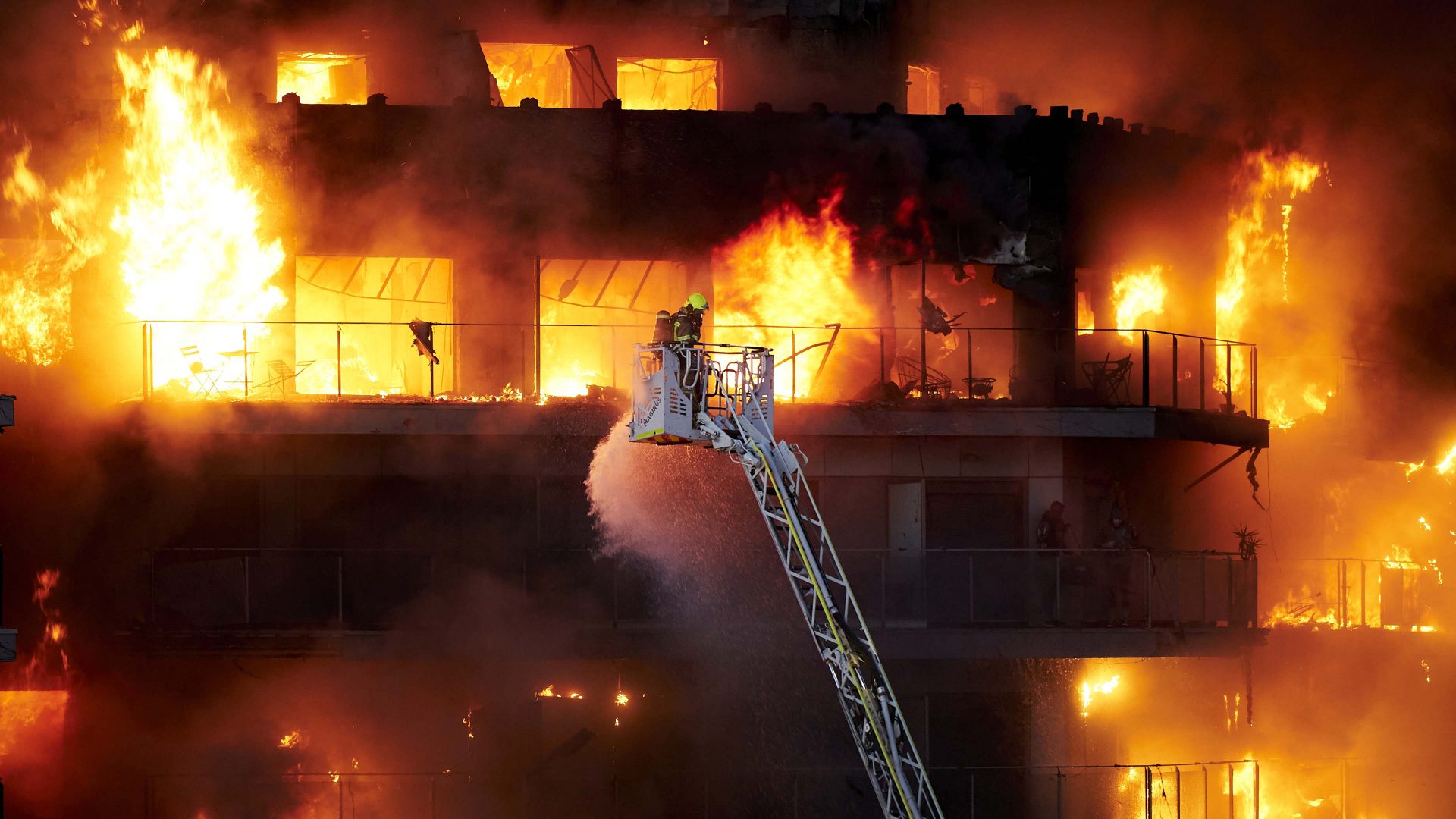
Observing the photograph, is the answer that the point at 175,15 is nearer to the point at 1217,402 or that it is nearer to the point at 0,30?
the point at 0,30

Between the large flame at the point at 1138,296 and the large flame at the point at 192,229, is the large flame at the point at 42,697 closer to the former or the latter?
the large flame at the point at 192,229

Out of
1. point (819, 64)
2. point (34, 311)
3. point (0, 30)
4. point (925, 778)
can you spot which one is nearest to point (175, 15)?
point (0, 30)

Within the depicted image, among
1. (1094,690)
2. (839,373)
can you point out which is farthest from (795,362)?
(1094,690)

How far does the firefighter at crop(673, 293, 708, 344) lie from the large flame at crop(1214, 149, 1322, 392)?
12.4 meters

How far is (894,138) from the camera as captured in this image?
81.1ft

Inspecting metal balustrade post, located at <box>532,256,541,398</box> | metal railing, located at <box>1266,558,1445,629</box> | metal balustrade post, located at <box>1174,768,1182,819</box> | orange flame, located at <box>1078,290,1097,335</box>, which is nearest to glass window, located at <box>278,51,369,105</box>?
metal balustrade post, located at <box>532,256,541,398</box>

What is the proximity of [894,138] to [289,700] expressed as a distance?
12.2m

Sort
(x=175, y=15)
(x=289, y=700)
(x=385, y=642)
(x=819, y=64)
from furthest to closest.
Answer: (x=819, y=64) → (x=175, y=15) → (x=289, y=700) → (x=385, y=642)

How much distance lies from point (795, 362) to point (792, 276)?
1542mm

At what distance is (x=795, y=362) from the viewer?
23.8 m

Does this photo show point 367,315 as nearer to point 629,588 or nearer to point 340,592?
point 340,592

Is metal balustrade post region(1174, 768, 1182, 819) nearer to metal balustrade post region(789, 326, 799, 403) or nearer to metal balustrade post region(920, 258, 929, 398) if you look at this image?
metal balustrade post region(920, 258, 929, 398)

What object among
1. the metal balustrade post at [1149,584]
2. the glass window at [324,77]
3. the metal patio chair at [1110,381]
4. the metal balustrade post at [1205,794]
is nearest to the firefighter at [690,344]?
the metal balustrade post at [1149,584]

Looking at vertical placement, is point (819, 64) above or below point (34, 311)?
above
